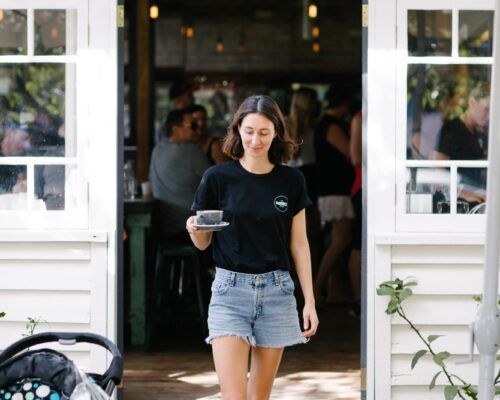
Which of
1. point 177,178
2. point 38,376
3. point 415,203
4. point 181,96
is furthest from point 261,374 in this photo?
point 181,96

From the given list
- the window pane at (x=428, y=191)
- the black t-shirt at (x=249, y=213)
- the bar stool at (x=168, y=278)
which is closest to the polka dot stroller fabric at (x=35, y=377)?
the black t-shirt at (x=249, y=213)

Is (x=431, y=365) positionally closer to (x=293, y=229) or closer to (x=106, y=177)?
(x=293, y=229)

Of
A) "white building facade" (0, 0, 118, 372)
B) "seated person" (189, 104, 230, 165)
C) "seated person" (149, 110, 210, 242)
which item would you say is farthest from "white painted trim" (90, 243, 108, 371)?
"seated person" (189, 104, 230, 165)

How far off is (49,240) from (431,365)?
6.60ft

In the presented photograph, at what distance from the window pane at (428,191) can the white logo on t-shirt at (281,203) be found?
1.29 meters

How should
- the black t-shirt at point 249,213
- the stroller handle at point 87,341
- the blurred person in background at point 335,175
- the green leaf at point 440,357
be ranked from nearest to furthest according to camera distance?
1. the stroller handle at point 87,341
2. the black t-shirt at point 249,213
3. the green leaf at point 440,357
4. the blurred person in background at point 335,175

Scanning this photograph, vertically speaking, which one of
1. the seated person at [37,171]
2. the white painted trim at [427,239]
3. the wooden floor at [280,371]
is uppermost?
the seated person at [37,171]

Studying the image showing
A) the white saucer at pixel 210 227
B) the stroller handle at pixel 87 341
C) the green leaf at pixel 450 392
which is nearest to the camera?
the stroller handle at pixel 87 341

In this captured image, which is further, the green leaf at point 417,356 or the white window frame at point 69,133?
the white window frame at point 69,133

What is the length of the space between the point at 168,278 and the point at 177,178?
741 millimetres

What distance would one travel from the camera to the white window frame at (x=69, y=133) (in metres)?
5.21

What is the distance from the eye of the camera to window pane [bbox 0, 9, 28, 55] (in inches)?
208

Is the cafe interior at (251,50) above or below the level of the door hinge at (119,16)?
above

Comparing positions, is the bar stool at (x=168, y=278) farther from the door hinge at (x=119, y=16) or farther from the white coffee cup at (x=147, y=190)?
the door hinge at (x=119, y=16)
